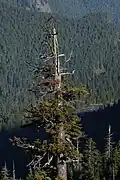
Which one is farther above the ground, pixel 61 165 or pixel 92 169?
pixel 61 165

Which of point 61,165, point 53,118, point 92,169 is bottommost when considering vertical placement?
point 92,169

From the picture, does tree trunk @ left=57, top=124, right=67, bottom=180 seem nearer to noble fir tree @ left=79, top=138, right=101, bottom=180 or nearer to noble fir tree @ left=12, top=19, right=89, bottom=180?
noble fir tree @ left=12, top=19, right=89, bottom=180

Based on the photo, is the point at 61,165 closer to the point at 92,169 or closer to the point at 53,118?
the point at 53,118

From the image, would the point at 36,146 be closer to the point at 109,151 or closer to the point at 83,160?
the point at 83,160

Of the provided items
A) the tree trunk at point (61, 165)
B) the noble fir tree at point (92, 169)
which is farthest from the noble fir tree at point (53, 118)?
the noble fir tree at point (92, 169)

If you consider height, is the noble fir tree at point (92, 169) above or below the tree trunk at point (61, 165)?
below

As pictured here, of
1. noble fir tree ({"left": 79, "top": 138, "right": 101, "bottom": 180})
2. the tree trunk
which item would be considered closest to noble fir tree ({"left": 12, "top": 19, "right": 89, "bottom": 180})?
the tree trunk

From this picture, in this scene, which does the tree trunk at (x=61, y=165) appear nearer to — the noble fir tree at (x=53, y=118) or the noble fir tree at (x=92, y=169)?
the noble fir tree at (x=53, y=118)

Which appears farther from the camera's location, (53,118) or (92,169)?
(92,169)

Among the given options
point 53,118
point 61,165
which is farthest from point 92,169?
point 53,118
